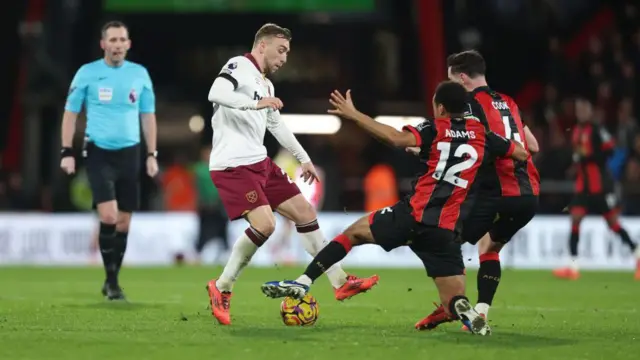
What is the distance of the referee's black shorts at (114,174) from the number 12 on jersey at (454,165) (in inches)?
150

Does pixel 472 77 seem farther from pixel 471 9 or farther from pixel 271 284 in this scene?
pixel 471 9

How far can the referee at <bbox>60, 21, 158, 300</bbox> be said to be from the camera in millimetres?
11039

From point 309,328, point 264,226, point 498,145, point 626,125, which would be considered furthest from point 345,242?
point 626,125

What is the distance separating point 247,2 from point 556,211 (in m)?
6.59

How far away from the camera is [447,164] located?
817cm

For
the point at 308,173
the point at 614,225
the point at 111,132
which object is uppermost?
the point at 111,132

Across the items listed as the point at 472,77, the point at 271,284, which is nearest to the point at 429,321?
the point at 271,284

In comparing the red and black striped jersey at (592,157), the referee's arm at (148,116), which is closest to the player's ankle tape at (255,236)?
the referee's arm at (148,116)

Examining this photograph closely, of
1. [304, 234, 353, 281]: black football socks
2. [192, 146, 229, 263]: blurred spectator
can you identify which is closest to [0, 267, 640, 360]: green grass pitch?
[304, 234, 353, 281]: black football socks

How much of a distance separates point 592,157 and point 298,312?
809 centimetres

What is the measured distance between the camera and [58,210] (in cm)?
2116

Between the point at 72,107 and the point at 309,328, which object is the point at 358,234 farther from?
the point at 72,107

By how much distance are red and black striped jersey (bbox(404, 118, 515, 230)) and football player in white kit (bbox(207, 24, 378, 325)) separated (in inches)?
31.6

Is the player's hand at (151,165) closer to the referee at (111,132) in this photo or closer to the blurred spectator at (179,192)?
the referee at (111,132)
